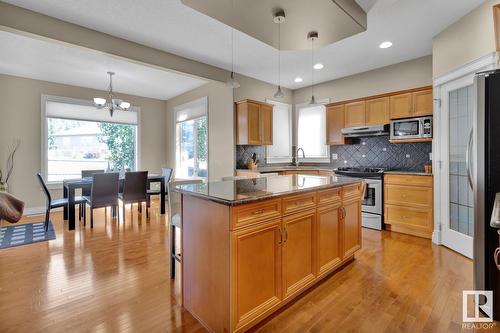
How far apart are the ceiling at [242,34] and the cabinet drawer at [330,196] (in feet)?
6.80

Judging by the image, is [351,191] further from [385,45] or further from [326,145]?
[326,145]

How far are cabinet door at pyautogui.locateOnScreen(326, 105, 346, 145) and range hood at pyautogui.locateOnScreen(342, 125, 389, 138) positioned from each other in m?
0.14

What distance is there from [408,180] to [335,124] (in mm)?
1776

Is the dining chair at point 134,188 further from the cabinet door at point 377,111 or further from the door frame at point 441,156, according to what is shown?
the door frame at point 441,156

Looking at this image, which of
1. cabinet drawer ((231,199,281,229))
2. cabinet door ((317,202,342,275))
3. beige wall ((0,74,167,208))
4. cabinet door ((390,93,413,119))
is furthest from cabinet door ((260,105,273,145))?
beige wall ((0,74,167,208))

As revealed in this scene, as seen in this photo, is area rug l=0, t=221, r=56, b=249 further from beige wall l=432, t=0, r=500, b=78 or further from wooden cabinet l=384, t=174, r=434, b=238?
beige wall l=432, t=0, r=500, b=78

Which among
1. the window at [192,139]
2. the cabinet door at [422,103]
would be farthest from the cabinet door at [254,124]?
the cabinet door at [422,103]

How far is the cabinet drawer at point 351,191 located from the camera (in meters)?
2.66

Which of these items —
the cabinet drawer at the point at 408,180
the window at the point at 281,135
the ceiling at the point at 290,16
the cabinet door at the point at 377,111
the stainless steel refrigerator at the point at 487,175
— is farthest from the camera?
the window at the point at 281,135

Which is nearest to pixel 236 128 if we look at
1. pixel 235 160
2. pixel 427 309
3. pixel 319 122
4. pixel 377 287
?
pixel 235 160

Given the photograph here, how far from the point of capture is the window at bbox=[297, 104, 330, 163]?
5.66 meters

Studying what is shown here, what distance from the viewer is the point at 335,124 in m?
5.09

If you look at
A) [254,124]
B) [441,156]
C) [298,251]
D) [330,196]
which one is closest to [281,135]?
[254,124]

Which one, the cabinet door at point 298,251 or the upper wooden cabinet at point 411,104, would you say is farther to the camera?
the upper wooden cabinet at point 411,104
